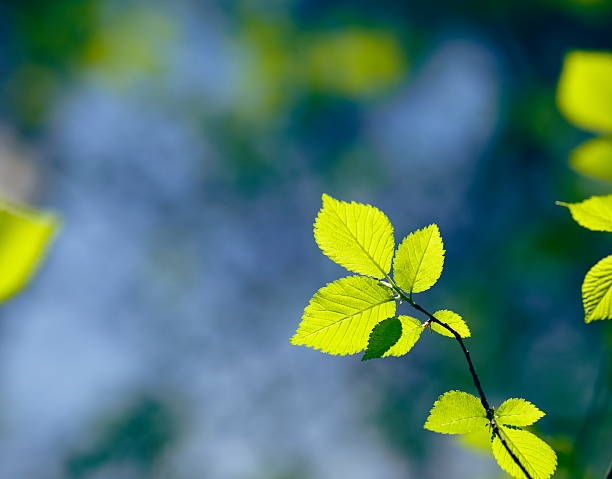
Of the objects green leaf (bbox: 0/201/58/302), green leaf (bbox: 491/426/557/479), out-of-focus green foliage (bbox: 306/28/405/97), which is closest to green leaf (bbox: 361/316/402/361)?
green leaf (bbox: 491/426/557/479)

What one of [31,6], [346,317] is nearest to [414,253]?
[346,317]

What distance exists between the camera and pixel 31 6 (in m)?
6.31

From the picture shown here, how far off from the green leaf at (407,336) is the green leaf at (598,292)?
4.5 inches

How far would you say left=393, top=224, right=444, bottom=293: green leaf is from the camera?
358 millimetres

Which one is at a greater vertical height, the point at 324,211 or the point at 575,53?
the point at 575,53

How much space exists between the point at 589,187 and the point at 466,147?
3.58 meters

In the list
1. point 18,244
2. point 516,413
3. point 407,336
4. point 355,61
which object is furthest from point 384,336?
point 355,61

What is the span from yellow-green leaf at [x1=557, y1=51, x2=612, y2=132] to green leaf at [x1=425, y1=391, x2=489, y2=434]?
0.98ft

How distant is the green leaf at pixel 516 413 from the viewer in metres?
0.36

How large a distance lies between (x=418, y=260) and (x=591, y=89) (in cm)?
27

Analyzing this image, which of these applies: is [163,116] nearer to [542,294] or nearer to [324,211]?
[542,294]

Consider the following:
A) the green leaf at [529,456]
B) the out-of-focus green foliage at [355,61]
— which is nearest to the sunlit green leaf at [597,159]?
the green leaf at [529,456]

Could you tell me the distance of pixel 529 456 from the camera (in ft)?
1.12

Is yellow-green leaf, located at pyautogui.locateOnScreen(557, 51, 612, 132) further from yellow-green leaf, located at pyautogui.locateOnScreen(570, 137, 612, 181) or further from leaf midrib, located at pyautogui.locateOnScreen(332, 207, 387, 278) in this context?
leaf midrib, located at pyautogui.locateOnScreen(332, 207, 387, 278)
